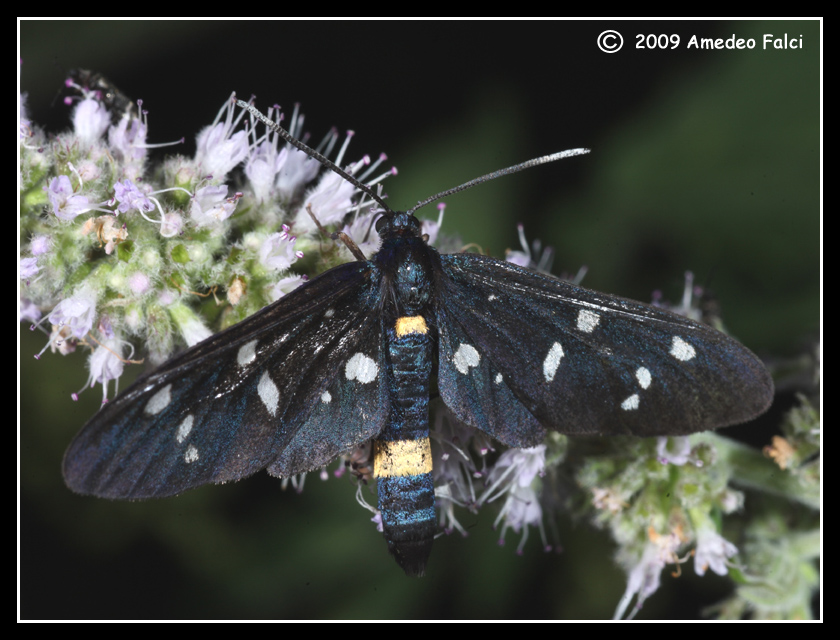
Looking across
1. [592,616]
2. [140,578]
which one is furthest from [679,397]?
[140,578]

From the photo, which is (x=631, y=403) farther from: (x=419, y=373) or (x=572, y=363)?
(x=419, y=373)

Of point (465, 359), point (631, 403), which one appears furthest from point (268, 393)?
point (631, 403)

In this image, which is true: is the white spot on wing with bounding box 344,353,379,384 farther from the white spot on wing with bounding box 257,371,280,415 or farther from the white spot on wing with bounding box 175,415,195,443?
the white spot on wing with bounding box 175,415,195,443

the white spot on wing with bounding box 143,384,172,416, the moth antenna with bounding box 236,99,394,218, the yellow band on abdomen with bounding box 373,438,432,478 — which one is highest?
the moth antenna with bounding box 236,99,394,218

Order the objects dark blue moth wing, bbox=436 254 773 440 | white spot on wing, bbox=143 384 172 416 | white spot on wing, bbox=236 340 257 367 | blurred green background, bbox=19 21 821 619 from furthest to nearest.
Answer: blurred green background, bbox=19 21 821 619, dark blue moth wing, bbox=436 254 773 440, white spot on wing, bbox=236 340 257 367, white spot on wing, bbox=143 384 172 416

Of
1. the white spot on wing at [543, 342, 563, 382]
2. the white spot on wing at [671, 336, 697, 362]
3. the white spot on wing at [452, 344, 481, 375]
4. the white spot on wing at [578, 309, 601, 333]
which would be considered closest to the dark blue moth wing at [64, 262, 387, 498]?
the white spot on wing at [452, 344, 481, 375]

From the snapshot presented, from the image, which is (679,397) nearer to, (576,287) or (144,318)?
(576,287)
